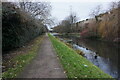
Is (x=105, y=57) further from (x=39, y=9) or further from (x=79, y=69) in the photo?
(x=39, y=9)

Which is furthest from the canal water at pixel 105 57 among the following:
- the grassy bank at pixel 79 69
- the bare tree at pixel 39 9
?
the bare tree at pixel 39 9

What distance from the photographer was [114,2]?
83.4 feet

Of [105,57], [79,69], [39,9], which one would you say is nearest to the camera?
[79,69]

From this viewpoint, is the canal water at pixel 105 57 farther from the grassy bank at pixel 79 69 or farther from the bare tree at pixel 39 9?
the bare tree at pixel 39 9

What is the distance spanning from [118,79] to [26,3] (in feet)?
85.7

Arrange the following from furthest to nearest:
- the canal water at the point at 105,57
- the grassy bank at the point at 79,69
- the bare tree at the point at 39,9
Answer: the bare tree at the point at 39,9 → the canal water at the point at 105,57 → the grassy bank at the point at 79,69

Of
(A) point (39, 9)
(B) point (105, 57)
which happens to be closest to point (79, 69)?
(B) point (105, 57)

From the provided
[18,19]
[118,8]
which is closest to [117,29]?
[118,8]

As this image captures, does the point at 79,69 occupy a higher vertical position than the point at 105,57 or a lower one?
higher

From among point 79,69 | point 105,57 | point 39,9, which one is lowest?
point 105,57

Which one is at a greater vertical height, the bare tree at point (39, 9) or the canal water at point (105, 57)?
the bare tree at point (39, 9)

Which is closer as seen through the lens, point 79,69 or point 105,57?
point 79,69

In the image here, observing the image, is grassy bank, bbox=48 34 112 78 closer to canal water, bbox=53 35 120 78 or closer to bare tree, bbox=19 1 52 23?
canal water, bbox=53 35 120 78

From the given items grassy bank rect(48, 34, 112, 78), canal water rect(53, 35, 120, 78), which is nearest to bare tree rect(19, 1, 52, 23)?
canal water rect(53, 35, 120, 78)
